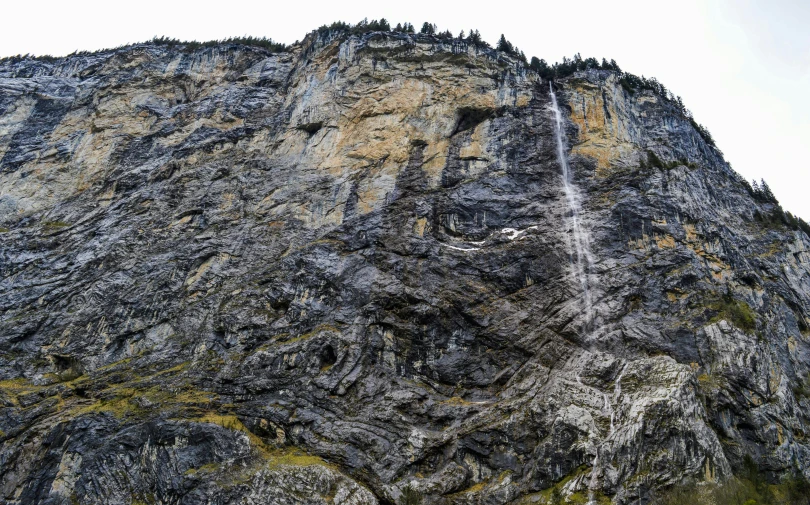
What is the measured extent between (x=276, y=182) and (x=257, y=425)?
56.4ft

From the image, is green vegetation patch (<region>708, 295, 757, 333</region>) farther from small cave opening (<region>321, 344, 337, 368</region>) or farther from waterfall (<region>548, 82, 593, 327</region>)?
small cave opening (<region>321, 344, 337, 368</region>)

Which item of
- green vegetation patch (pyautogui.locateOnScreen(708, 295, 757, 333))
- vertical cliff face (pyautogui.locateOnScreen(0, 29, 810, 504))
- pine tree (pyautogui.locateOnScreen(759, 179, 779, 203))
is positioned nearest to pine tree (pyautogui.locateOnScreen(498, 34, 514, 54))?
vertical cliff face (pyautogui.locateOnScreen(0, 29, 810, 504))

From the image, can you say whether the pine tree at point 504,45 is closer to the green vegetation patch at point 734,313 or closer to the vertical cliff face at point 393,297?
the vertical cliff face at point 393,297

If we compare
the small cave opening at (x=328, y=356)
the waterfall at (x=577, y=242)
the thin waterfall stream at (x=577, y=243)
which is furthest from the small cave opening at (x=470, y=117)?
the small cave opening at (x=328, y=356)

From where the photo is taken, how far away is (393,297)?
33.8 meters

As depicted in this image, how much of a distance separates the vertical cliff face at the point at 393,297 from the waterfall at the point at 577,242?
139 millimetres

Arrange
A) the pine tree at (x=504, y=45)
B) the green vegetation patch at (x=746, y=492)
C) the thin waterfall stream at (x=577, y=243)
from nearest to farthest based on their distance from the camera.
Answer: the green vegetation patch at (x=746, y=492), the thin waterfall stream at (x=577, y=243), the pine tree at (x=504, y=45)

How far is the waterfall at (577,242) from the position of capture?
3297 cm

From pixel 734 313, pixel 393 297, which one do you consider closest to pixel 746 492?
pixel 734 313

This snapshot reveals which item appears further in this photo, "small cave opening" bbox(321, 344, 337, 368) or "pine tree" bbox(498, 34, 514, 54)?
"pine tree" bbox(498, 34, 514, 54)

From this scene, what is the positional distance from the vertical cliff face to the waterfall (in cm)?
14

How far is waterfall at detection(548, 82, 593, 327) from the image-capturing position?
33.0 m

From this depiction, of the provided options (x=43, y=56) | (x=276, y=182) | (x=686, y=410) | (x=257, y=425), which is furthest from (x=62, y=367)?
(x=43, y=56)

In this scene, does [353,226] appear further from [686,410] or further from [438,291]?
[686,410]
